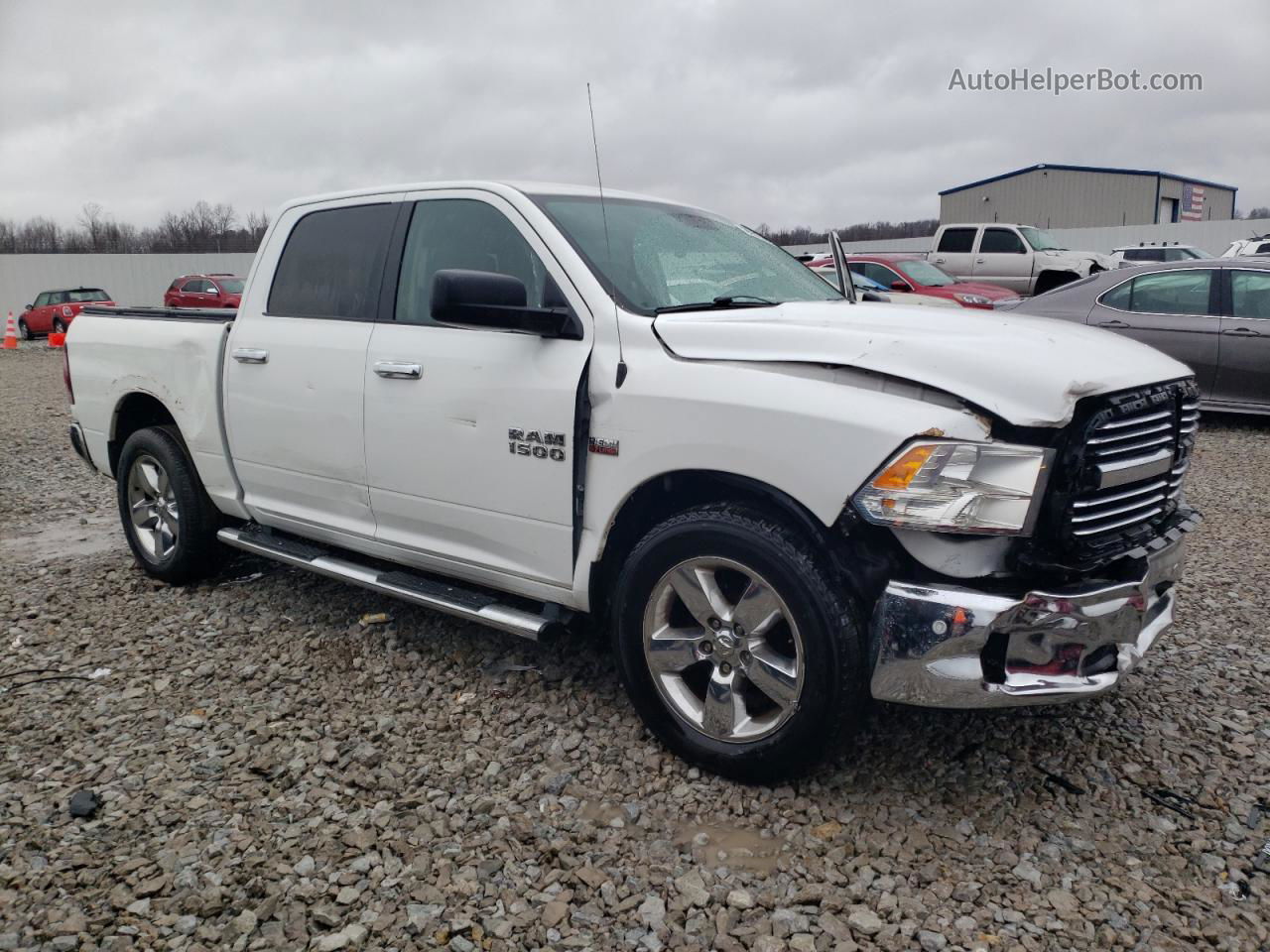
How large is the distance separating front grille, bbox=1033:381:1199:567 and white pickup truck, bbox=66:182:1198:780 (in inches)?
0.4

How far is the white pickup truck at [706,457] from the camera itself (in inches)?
101

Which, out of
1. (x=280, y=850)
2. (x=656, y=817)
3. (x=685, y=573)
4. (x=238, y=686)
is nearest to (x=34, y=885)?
(x=280, y=850)

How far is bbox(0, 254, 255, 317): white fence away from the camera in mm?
33625

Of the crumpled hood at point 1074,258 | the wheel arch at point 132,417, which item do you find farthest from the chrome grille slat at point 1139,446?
the crumpled hood at point 1074,258

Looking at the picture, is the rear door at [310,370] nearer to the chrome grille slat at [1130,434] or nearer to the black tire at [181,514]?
the black tire at [181,514]

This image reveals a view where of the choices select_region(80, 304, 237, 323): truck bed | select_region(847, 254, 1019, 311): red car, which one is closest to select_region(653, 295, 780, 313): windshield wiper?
select_region(80, 304, 237, 323): truck bed

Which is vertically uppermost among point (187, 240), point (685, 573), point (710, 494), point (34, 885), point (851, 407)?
point (187, 240)

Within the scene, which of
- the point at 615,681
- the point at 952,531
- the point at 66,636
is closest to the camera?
the point at 952,531

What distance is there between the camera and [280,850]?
2729 millimetres

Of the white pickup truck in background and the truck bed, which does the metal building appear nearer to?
the white pickup truck in background

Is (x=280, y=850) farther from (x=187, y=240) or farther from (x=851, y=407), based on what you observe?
(x=187, y=240)

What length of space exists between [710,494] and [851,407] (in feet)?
2.00

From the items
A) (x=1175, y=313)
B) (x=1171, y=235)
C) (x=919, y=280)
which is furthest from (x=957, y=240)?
(x=1171, y=235)

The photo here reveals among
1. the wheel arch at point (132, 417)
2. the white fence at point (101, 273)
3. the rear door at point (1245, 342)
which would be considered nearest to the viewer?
the wheel arch at point (132, 417)
